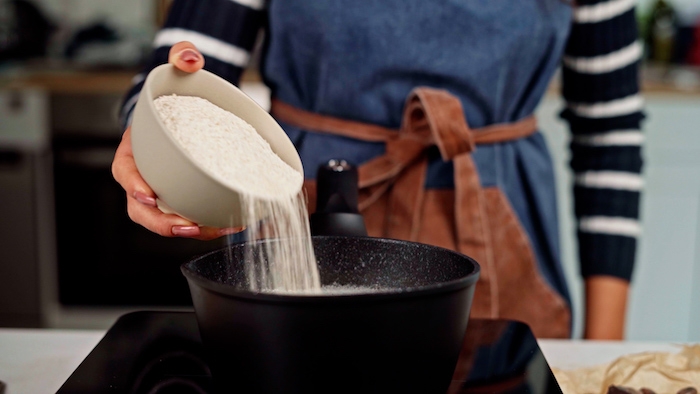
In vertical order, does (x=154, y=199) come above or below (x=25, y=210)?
above

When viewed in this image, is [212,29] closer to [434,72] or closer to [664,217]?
[434,72]

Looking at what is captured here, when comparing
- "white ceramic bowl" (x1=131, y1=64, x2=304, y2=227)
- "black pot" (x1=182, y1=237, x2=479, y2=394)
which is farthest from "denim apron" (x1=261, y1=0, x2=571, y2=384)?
"black pot" (x1=182, y1=237, x2=479, y2=394)

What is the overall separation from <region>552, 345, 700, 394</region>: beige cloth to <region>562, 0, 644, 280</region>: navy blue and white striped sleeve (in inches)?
13.5

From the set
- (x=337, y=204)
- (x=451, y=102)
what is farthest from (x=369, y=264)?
(x=451, y=102)

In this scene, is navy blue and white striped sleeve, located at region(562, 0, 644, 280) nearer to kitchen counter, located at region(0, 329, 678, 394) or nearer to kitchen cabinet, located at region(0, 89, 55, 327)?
kitchen counter, located at region(0, 329, 678, 394)

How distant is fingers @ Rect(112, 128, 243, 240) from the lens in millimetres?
576

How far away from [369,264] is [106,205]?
65.2 inches

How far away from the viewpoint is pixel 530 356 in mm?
611

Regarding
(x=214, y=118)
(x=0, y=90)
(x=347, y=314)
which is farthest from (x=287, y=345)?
(x=0, y=90)

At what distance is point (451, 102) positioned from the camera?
0.85 m

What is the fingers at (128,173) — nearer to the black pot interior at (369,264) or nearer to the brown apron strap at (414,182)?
the black pot interior at (369,264)

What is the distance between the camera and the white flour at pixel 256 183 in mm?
536

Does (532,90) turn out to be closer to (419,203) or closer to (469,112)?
(469,112)

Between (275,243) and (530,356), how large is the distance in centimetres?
23
